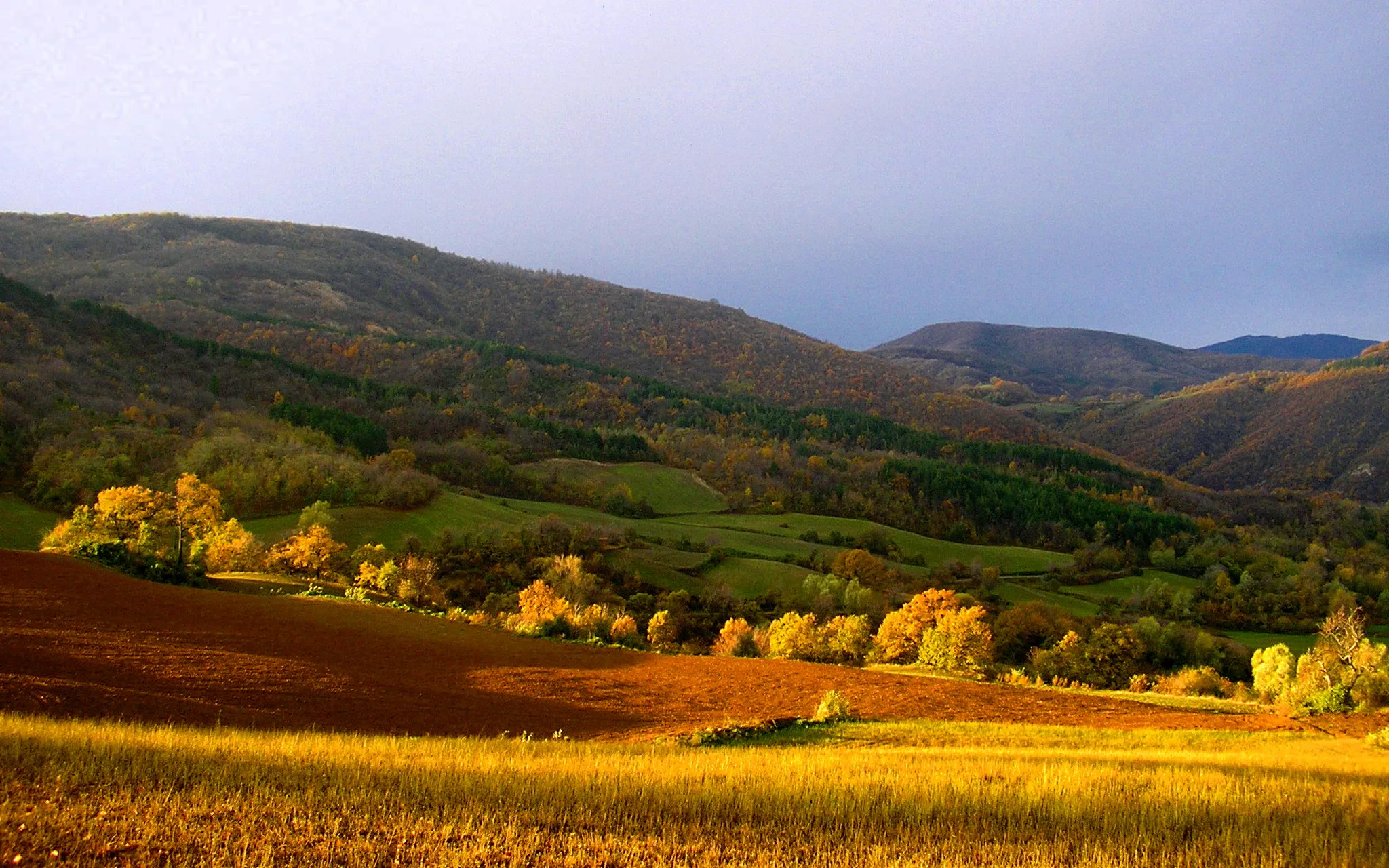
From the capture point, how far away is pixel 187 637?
19.7 meters

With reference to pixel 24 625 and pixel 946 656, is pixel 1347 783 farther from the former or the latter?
pixel 946 656

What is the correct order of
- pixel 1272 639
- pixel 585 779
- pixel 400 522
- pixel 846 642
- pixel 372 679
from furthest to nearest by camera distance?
pixel 1272 639 < pixel 400 522 < pixel 846 642 < pixel 372 679 < pixel 585 779

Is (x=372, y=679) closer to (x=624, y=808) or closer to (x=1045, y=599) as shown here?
(x=624, y=808)

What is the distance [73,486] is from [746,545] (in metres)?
60.5

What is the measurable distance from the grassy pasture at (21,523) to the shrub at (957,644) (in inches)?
2262

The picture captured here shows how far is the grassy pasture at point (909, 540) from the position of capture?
93375 millimetres

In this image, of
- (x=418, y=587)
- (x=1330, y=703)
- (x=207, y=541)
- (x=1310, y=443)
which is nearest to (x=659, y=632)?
(x=418, y=587)

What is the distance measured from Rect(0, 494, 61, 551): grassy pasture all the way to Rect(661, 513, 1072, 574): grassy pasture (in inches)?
2391

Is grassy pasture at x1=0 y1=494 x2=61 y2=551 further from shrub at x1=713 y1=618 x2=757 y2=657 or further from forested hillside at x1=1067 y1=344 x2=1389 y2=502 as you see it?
forested hillside at x1=1067 y1=344 x2=1389 y2=502

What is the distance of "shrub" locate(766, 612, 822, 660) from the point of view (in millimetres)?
40844

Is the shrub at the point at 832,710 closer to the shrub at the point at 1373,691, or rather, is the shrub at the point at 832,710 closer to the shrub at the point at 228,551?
the shrub at the point at 1373,691

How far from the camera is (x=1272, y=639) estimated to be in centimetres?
6938

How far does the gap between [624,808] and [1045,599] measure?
253 feet

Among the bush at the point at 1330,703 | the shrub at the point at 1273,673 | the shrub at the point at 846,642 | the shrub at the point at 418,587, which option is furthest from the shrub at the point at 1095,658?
the shrub at the point at 418,587
